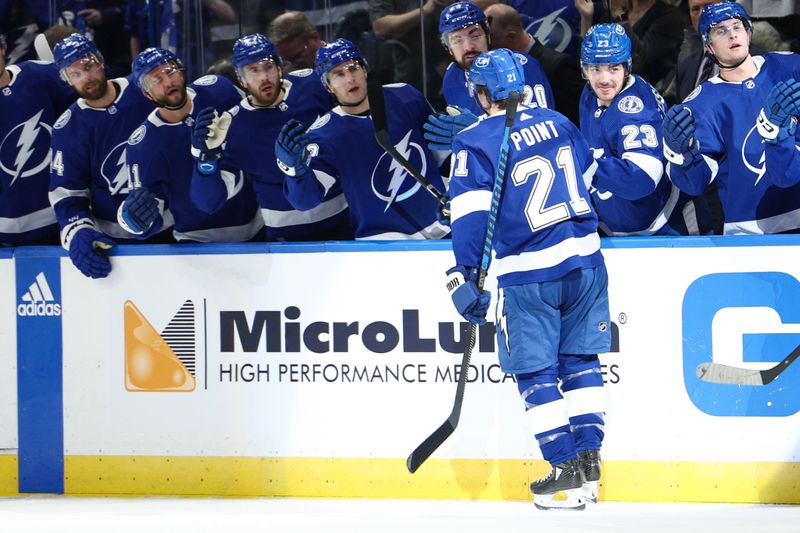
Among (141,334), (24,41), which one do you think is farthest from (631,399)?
(24,41)

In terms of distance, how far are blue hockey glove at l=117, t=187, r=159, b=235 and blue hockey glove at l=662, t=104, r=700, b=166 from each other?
1727 millimetres

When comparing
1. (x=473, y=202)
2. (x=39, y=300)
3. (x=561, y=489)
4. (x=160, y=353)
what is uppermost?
(x=473, y=202)

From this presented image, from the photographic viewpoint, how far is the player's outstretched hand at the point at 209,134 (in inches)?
170

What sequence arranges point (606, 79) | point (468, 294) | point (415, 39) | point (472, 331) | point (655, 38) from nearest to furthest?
point (468, 294) < point (472, 331) < point (606, 79) < point (655, 38) < point (415, 39)

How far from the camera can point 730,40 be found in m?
4.11

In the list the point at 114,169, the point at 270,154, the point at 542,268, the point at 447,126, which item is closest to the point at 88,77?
the point at 114,169

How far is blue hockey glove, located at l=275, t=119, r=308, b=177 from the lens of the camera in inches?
168

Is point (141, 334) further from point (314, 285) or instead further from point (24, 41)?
point (24, 41)

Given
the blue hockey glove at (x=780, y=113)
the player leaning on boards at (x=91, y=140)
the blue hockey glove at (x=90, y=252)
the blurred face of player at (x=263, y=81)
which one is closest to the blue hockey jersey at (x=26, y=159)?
the player leaning on boards at (x=91, y=140)

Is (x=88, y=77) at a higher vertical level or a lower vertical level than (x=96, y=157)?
higher

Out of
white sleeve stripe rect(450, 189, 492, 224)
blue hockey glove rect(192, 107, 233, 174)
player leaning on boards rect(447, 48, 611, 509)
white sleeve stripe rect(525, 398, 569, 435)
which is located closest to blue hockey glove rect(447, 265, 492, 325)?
player leaning on boards rect(447, 48, 611, 509)

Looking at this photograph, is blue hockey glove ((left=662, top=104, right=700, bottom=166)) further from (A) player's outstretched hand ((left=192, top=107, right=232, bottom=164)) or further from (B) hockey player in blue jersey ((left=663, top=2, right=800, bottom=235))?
(A) player's outstretched hand ((left=192, top=107, right=232, bottom=164))

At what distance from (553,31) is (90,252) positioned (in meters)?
1.88

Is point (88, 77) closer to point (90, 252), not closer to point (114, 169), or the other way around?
point (114, 169)
